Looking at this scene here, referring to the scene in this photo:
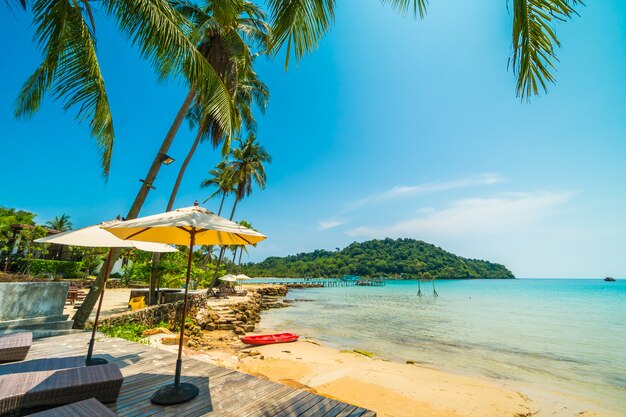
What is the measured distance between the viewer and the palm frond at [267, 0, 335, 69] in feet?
11.1

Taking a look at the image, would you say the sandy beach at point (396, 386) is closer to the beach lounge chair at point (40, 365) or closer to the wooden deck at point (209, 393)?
the wooden deck at point (209, 393)

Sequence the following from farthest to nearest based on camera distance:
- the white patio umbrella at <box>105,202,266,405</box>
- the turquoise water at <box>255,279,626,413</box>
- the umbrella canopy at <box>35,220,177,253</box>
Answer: the turquoise water at <box>255,279,626,413</box> < the umbrella canopy at <box>35,220,177,253</box> < the white patio umbrella at <box>105,202,266,405</box>

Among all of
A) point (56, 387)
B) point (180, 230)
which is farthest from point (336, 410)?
point (180, 230)

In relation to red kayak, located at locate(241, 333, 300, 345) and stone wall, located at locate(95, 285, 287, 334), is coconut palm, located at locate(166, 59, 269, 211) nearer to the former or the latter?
stone wall, located at locate(95, 285, 287, 334)

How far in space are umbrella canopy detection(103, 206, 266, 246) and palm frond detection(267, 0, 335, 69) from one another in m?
2.12

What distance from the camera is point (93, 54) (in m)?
5.34

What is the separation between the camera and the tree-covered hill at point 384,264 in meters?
102

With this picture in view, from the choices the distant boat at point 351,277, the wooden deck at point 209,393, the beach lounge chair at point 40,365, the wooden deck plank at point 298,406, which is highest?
the beach lounge chair at point 40,365

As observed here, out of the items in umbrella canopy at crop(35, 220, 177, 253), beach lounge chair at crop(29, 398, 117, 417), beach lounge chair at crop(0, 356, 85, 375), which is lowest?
beach lounge chair at crop(0, 356, 85, 375)

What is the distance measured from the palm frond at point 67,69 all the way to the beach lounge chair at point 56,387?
4.64 meters

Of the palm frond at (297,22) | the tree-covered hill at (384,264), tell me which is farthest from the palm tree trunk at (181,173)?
the tree-covered hill at (384,264)

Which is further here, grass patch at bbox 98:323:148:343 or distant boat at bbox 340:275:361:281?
distant boat at bbox 340:275:361:281

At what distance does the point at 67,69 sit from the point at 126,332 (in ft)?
21.8

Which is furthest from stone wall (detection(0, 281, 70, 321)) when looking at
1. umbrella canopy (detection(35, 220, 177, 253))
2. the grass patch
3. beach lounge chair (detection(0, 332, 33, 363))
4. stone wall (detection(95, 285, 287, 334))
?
stone wall (detection(95, 285, 287, 334))
